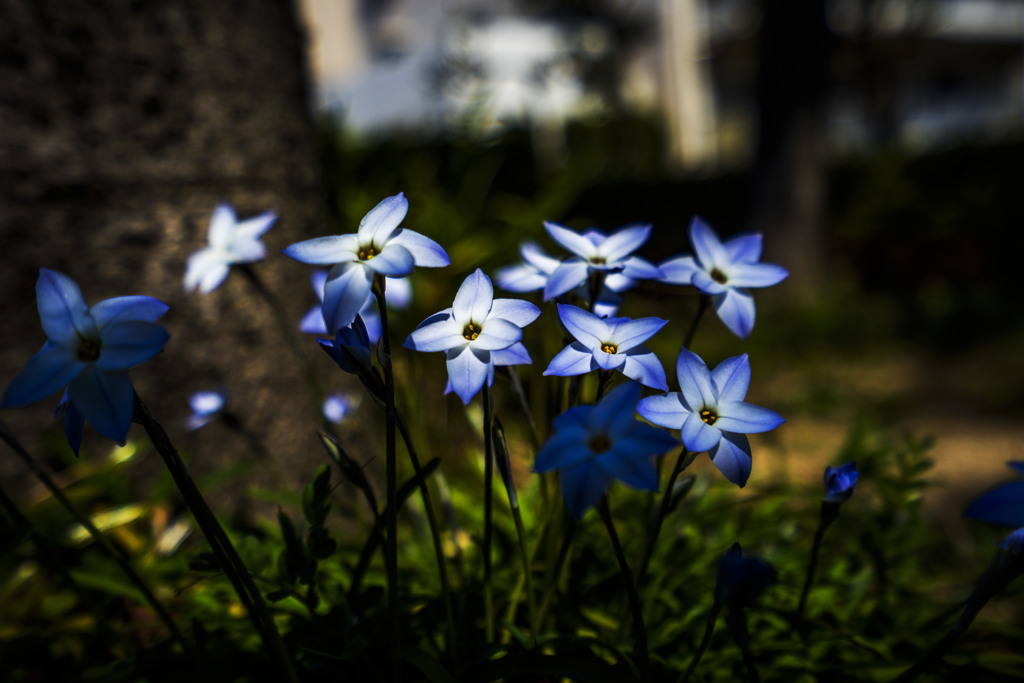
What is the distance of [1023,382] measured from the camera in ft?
12.2

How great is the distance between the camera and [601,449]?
1.98 ft

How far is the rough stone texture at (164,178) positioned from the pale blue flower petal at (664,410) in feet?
3.18

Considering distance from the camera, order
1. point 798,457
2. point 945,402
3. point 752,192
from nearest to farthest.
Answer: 1. point 798,457
2. point 945,402
3. point 752,192

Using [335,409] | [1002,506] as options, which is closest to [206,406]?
[335,409]

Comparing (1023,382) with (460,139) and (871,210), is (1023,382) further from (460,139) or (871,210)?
(460,139)

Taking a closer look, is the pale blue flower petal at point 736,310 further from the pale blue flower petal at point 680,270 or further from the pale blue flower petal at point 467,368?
the pale blue flower petal at point 467,368

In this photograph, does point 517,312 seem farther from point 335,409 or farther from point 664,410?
point 335,409

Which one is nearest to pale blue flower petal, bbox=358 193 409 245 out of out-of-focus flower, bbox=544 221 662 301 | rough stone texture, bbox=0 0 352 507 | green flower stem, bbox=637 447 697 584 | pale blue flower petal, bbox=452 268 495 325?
pale blue flower petal, bbox=452 268 495 325

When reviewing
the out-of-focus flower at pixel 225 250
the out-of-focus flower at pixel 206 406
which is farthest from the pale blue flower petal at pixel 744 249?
the out-of-focus flower at pixel 206 406

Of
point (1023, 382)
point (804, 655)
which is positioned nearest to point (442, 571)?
point (804, 655)

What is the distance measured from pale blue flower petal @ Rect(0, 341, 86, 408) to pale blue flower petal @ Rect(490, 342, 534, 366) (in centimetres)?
39

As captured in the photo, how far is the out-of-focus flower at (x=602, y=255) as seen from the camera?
76cm

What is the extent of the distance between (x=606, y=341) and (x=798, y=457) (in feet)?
8.60

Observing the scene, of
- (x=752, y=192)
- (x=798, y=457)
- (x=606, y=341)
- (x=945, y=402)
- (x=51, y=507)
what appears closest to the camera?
(x=606, y=341)
